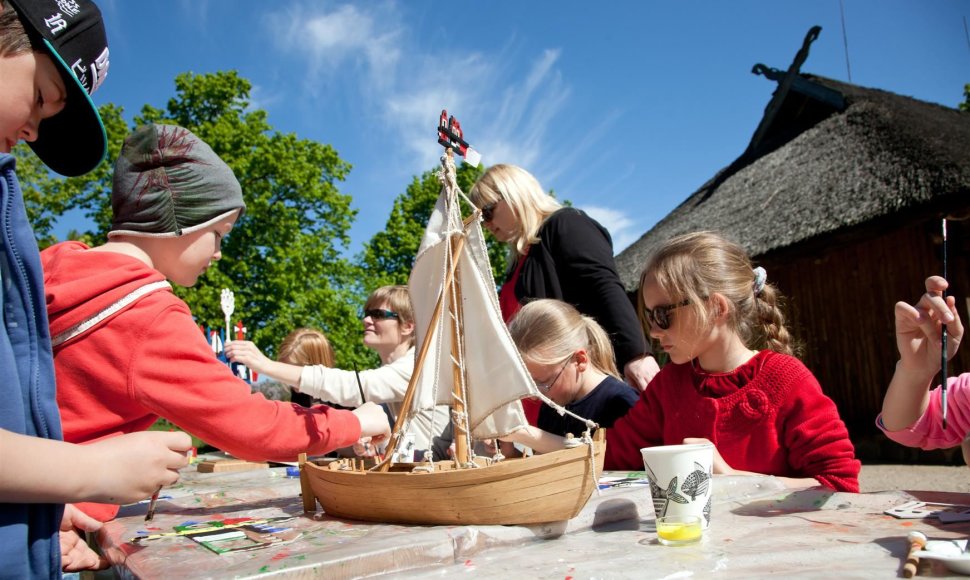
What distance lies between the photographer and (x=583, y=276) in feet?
11.5

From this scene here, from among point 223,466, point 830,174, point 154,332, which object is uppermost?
point 830,174

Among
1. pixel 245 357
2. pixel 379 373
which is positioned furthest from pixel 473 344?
pixel 379 373

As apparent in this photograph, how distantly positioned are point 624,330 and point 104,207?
766 inches

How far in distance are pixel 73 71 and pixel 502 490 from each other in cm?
117

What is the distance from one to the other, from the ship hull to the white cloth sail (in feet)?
1.05

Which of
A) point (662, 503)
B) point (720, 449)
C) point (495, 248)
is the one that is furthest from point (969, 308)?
point (495, 248)

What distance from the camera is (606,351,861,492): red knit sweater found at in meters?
2.24

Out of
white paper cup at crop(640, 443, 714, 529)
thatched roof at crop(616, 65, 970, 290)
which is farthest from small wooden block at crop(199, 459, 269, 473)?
thatched roof at crop(616, 65, 970, 290)

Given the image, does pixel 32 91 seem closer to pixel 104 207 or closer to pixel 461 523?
pixel 461 523

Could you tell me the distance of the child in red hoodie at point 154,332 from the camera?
1626 mm

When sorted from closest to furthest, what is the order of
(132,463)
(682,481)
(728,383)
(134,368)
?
(132,463), (682,481), (134,368), (728,383)

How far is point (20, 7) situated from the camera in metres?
1.18

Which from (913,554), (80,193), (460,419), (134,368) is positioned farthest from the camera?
(80,193)

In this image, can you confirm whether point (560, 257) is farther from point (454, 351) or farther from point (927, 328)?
point (927, 328)
